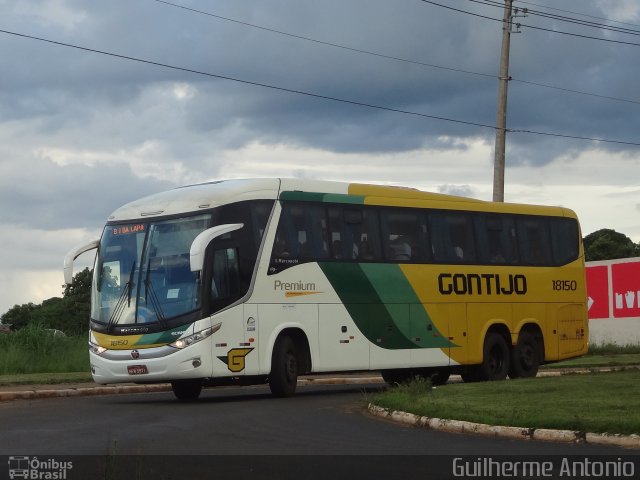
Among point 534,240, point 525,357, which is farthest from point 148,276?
→ point 534,240

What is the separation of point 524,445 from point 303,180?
1117 centimetres

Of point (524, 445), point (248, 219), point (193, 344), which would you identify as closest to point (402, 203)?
point (248, 219)

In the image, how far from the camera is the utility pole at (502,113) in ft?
128

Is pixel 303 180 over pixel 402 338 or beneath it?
over

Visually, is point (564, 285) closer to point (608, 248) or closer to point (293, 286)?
point (293, 286)

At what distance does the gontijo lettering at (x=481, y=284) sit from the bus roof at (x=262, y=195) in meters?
1.61

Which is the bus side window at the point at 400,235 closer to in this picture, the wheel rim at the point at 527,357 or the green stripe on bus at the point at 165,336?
the wheel rim at the point at 527,357

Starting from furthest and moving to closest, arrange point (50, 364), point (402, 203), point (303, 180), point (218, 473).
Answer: point (50, 364), point (402, 203), point (303, 180), point (218, 473)

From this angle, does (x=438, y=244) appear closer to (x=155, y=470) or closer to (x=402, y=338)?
(x=402, y=338)

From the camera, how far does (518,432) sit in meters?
14.9

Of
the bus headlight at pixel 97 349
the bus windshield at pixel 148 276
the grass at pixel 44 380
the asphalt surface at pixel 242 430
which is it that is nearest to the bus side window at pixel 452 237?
the asphalt surface at pixel 242 430

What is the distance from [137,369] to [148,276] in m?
1.63

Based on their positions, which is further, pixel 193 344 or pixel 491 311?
pixel 491 311

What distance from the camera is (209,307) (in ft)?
72.1
